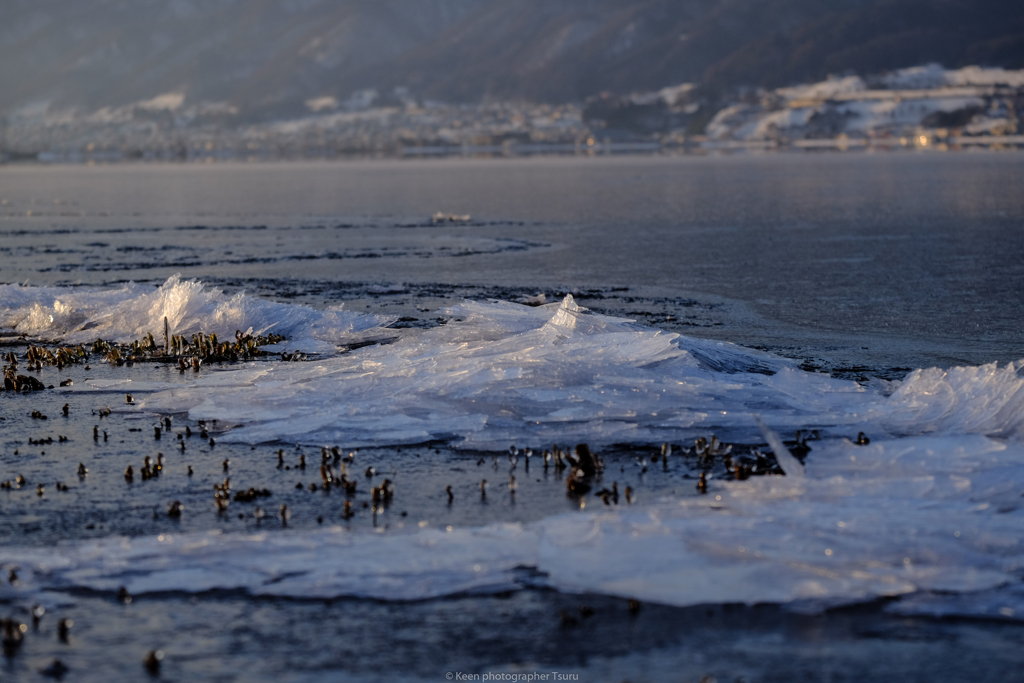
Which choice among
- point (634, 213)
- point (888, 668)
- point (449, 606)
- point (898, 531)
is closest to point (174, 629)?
point (449, 606)

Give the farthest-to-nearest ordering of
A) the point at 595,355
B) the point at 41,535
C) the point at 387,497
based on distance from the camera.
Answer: the point at 595,355 → the point at 387,497 → the point at 41,535

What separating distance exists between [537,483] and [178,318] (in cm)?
1165

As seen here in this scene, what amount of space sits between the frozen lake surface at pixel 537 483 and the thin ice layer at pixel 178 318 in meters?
0.07

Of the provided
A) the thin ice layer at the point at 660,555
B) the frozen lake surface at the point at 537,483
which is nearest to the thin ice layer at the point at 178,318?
the frozen lake surface at the point at 537,483

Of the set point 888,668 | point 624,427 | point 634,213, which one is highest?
point 634,213

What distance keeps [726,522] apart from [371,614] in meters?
3.21

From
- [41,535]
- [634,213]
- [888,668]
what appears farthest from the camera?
[634,213]

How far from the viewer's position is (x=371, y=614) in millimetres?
8352

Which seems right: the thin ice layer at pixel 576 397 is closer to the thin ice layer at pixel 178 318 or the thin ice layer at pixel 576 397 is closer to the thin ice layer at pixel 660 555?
the thin ice layer at pixel 660 555

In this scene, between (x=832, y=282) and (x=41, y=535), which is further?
(x=832, y=282)

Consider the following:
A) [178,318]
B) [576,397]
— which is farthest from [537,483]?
[178,318]

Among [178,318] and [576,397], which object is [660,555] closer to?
[576,397]

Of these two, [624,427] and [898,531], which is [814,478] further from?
[624,427]

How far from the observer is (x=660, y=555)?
914cm
